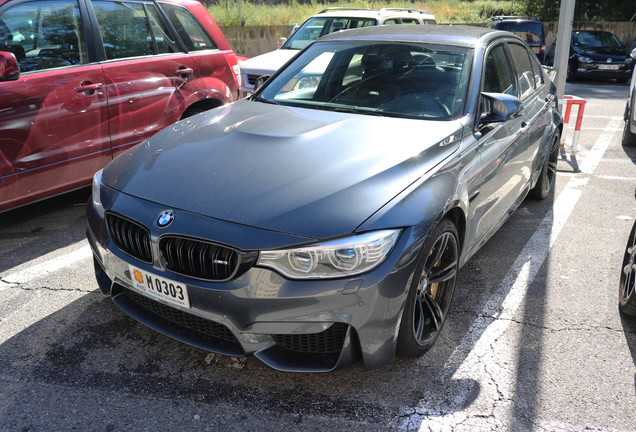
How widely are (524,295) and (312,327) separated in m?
1.84

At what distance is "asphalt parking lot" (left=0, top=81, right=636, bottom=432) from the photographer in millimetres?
2551

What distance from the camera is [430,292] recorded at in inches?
119

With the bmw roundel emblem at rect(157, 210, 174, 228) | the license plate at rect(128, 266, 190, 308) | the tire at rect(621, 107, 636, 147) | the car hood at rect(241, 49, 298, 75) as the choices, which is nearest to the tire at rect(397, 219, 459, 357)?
the license plate at rect(128, 266, 190, 308)

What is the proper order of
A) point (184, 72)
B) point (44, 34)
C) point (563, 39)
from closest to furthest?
point (44, 34) → point (184, 72) → point (563, 39)

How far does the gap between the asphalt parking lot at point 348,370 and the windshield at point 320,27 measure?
6.81 m

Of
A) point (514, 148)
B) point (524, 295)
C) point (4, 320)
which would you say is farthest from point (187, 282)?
point (514, 148)

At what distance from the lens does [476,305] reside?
358 centimetres

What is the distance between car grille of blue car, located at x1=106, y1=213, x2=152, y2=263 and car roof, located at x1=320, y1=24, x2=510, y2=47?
2268 millimetres

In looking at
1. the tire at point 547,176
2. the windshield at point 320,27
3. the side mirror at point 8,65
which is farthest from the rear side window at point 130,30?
the windshield at point 320,27

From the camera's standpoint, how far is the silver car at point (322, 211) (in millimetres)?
2432

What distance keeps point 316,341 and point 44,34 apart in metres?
3.40

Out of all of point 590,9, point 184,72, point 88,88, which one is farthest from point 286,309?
point 590,9

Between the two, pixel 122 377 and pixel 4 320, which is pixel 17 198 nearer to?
pixel 4 320

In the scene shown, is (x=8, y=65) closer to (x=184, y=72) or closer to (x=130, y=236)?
(x=184, y=72)
